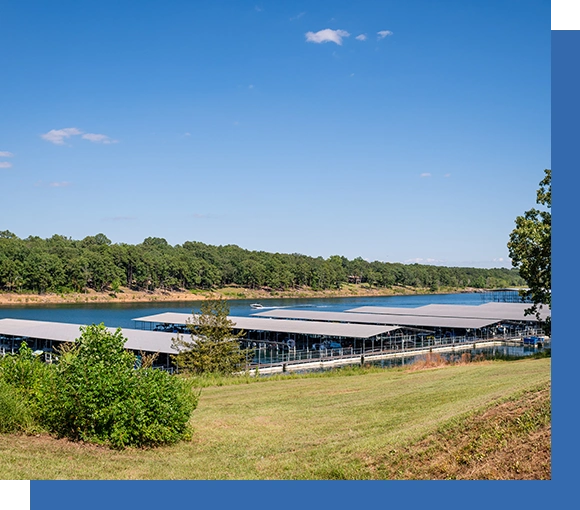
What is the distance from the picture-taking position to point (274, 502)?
599 cm

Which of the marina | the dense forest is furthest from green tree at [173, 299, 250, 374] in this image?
the dense forest

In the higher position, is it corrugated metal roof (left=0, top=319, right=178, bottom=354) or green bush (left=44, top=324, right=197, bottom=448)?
green bush (left=44, top=324, right=197, bottom=448)

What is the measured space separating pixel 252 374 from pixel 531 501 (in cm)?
1512

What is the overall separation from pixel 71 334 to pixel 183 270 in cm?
3465

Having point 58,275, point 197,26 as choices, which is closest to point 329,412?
point 197,26

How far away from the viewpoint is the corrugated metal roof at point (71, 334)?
2303 centimetres

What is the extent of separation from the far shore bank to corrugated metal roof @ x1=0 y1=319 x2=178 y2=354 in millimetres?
17575

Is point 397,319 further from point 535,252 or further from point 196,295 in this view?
point 196,295

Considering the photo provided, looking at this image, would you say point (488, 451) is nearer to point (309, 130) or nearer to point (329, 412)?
point (329, 412)

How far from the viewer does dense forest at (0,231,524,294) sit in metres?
46.2

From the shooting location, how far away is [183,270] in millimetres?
61031

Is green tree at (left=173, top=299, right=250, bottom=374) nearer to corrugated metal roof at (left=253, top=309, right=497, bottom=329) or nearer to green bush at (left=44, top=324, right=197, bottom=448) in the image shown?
green bush at (left=44, top=324, right=197, bottom=448)

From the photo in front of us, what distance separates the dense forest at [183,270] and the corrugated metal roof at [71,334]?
1457cm

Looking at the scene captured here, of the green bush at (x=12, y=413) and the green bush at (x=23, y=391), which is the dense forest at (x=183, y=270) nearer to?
the green bush at (x=23, y=391)
